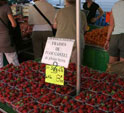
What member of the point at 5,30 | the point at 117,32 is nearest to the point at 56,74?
the point at 117,32

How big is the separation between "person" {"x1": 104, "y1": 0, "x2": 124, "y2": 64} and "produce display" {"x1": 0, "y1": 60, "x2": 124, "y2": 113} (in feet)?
2.90

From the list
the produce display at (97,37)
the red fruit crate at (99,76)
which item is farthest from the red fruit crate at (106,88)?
the produce display at (97,37)

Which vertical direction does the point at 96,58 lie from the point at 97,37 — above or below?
below

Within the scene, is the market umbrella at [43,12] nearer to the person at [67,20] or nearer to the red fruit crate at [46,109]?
the person at [67,20]

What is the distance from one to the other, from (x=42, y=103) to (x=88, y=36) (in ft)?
8.79

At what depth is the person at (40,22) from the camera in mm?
3646

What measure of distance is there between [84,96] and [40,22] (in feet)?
7.78

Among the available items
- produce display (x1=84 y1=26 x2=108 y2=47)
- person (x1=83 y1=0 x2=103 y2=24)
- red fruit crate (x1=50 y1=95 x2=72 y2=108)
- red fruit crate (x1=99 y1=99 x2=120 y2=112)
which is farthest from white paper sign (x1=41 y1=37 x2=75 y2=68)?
person (x1=83 y1=0 x2=103 y2=24)

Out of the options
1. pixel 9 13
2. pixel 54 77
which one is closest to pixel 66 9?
pixel 9 13

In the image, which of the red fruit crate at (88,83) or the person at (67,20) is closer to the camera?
the red fruit crate at (88,83)

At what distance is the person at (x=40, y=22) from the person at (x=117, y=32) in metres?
1.17

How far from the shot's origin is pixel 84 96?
1702 mm

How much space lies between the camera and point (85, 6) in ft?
16.4

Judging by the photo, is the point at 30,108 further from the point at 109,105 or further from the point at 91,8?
the point at 91,8
